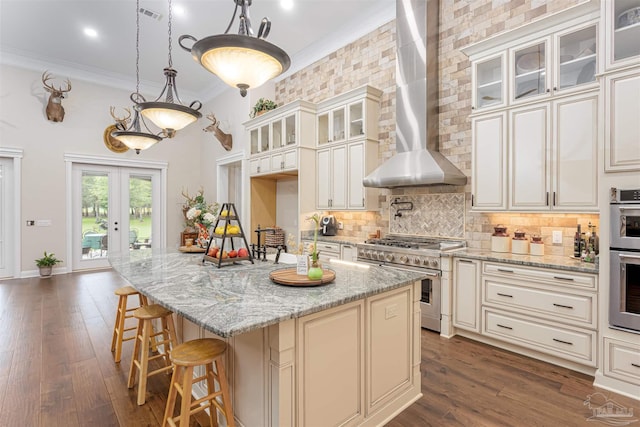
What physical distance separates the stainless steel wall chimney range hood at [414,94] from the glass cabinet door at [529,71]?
933mm

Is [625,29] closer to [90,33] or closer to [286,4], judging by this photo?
[286,4]

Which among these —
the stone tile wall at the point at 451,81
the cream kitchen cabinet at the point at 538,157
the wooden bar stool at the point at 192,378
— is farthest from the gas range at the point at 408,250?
the wooden bar stool at the point at 192,378

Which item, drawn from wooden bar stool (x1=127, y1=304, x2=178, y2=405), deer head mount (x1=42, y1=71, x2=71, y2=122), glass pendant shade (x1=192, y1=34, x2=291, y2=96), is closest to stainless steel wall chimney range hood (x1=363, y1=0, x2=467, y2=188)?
glass pendant shade (x1=192, y1=34, x2=291, y2=96)

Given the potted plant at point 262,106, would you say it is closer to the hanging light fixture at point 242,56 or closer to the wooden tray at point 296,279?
the hanging light fixture at point 242,56

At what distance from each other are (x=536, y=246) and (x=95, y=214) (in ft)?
26.0

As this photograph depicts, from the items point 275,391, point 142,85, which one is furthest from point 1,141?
point 275,391

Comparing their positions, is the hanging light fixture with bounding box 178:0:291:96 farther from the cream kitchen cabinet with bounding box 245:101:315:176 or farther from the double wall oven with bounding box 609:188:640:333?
the cream kitchen cabinet with bounding box 245:101:315:176

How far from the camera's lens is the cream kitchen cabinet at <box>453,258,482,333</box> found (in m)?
3.21

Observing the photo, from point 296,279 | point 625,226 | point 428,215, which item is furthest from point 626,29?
point 296,279

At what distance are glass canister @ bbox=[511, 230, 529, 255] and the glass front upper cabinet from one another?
5.28 ft

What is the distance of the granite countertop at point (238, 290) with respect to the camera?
4.69 feet

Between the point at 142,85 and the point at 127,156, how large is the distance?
163 cm

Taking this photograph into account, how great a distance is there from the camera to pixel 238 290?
188 cm

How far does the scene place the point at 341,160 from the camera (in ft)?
15.5
